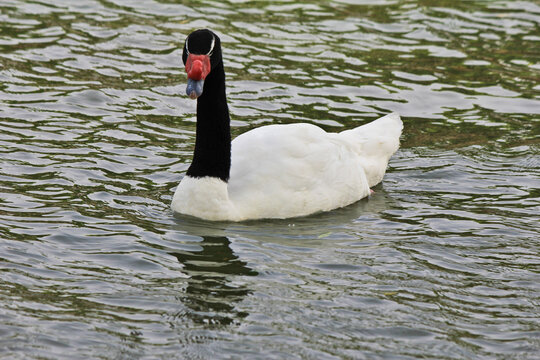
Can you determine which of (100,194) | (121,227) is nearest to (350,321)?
(121,227)

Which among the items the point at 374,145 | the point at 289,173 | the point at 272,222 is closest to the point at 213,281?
the point at 272,222

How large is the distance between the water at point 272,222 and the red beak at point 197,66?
5.12 ft

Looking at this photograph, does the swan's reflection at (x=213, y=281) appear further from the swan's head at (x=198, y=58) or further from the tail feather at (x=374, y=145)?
the tail feather at (x=374, y=145)

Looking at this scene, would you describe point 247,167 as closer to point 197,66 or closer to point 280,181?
point 280,181

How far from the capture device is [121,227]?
32.7 feet

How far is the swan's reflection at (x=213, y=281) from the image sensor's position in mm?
8117

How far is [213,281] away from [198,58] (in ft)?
7.14

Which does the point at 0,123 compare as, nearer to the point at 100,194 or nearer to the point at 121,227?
the point at 100,194

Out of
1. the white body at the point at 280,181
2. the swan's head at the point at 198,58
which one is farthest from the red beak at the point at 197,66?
the white body at the point at 280,181

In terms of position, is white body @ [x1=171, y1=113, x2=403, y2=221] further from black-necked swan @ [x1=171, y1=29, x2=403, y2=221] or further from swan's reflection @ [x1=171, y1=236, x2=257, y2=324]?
swan's reflection @ [x1=171, y1=236, x2=257, y2=324]

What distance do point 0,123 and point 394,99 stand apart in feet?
18.1

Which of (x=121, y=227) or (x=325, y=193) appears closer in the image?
(x=121, y=227)

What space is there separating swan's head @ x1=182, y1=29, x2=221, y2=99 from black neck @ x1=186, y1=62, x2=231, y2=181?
Answer: 456mm

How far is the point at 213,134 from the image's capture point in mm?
10281
